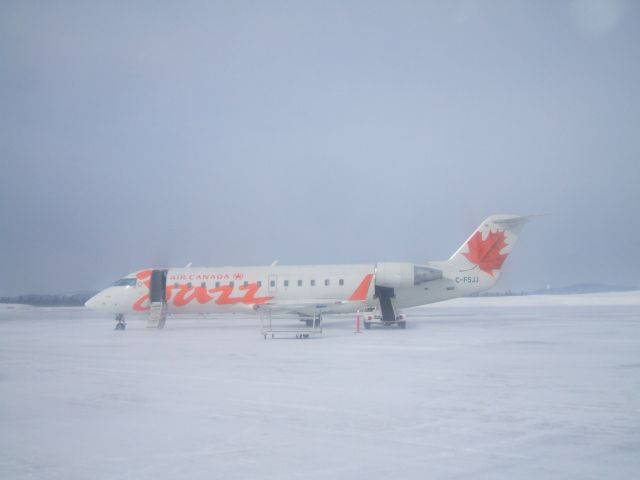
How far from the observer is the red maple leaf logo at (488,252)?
94.9 ft

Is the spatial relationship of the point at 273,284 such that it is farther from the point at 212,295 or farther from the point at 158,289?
the point at 158,289

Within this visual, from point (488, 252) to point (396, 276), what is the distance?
191 inches

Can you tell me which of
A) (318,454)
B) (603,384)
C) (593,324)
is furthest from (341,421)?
(593,324)

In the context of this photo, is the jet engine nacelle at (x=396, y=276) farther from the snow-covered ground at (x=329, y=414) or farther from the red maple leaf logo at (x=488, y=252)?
the snow-covered ground at (x=329, y=414)

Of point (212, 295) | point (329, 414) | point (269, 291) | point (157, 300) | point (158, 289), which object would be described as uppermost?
point (158, 289)

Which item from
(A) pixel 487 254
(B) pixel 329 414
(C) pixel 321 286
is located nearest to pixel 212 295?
(C) pixel 321 286

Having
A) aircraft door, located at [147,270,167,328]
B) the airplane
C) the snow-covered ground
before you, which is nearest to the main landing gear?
the airplane

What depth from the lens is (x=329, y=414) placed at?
28.2ft

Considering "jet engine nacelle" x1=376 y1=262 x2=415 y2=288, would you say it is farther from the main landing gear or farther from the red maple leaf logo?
the main landing gear

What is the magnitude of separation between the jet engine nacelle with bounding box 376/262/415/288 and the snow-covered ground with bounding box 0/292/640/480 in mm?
10926

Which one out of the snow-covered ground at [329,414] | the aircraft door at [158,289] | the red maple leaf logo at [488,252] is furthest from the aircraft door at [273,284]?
the snow-covered ground at [329,414]

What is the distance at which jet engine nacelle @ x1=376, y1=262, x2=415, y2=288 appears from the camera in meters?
27.9

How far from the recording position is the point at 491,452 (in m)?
6.50

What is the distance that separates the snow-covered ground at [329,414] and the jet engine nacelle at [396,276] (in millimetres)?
10926
